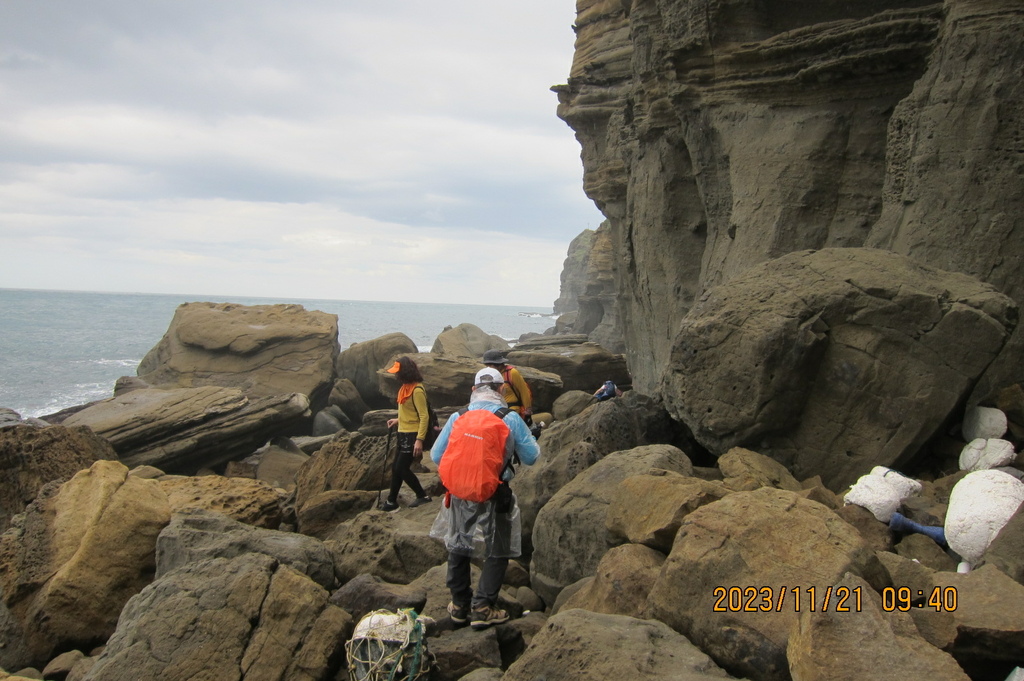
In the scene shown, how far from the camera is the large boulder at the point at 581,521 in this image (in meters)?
4.59

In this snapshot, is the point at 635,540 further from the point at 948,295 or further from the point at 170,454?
the point at 170,454

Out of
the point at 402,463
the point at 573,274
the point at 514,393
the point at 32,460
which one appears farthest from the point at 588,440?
the point at 573,274

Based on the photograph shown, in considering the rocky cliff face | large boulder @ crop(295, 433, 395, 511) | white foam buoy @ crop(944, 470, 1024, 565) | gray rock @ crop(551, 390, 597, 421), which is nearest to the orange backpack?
white foam buoy @ crop(944, 470, 1024, 565)

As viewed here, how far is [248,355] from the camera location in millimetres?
16547

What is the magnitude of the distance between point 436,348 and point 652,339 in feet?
30.8

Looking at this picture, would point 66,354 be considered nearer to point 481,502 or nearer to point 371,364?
point 371,364

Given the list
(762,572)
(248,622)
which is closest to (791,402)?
(762,572)

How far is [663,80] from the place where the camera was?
12.1m

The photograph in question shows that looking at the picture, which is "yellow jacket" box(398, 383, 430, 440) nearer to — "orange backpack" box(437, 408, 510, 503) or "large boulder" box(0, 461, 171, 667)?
"large boulder" box(0, 461, 171, 667)

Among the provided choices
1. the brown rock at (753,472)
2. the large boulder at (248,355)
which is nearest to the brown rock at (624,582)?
the brown rock at (753,472)

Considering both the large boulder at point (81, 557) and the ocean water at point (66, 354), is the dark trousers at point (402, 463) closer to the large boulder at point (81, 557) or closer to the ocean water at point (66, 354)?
the large boulder at point (81, 557)

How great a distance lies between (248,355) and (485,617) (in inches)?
558

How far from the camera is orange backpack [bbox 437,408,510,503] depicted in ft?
12.8

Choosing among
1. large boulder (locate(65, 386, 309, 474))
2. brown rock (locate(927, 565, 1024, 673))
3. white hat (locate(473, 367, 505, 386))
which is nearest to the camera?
brown rock (locate(927, 565, 1024, 673))
